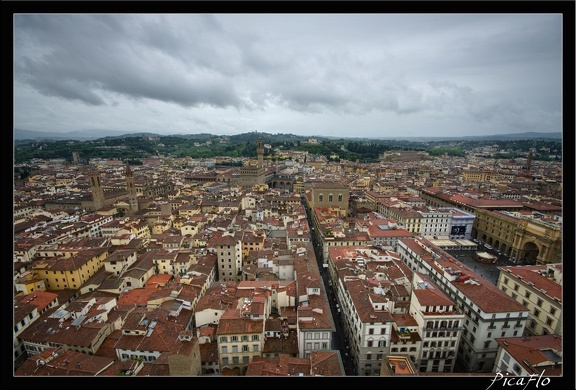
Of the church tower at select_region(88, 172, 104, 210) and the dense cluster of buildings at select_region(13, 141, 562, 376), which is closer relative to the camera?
the dense cluster of buildings at select_region(13, 141, 562, 376)

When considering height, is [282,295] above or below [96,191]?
below

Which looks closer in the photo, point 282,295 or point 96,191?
point 282,295

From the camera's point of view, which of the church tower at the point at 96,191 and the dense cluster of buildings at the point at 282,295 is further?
the church tower at the point at 96,191
